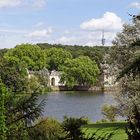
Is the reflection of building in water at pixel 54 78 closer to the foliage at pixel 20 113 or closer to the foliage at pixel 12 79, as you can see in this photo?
the foliage at pixel 12 79

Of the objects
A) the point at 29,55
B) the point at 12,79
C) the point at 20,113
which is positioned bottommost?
the point at 20,113

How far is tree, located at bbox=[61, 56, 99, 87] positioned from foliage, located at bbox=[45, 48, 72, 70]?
30.8 feet

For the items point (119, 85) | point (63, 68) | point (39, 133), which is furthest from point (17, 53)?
point (39, 133)

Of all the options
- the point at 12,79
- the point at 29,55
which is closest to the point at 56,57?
the point at 29,55

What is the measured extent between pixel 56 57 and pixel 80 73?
1725 cm

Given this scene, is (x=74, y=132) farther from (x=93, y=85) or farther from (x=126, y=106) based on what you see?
(x=93, y=85)

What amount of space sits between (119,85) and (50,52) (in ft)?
358

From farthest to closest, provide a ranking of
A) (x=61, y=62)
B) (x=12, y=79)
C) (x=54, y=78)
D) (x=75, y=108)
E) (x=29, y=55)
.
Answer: (x=61, y=62) < (x=54, y=78) < (x=29, y=55) < (x=75, y=108) < (x=12, y=79)

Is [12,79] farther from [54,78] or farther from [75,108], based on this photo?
[54,78]

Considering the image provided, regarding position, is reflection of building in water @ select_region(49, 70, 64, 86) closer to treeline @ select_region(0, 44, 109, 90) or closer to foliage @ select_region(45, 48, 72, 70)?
treeline @ select_region(0, 44, 109, 90)

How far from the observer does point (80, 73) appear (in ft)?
391

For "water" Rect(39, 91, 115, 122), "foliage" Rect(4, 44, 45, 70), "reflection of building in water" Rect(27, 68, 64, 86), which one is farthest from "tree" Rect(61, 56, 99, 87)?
"water" Rect(39, 91, 115, 122)

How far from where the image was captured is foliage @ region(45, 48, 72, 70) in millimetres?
132625

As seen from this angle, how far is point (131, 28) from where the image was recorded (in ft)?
92.1
